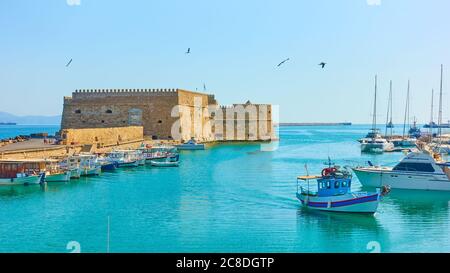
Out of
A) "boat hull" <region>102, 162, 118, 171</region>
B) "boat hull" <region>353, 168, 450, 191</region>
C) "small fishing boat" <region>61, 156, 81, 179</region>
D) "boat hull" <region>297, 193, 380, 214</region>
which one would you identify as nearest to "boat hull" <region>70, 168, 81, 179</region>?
"small fishing boat" <region>61, 156, 81, 179</region>

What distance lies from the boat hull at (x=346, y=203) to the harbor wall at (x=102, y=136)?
15543mm

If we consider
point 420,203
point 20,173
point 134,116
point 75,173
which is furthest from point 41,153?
point 134,116

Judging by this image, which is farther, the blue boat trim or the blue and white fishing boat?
the blue and white fishing boat

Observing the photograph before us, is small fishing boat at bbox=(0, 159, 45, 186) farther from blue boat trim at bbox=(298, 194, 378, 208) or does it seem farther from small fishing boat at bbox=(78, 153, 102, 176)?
blue boat trim at bbox=(298, 194, 378, 208)

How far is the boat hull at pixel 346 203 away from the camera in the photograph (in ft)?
39.9

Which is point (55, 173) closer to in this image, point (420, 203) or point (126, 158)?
point (126, 158)

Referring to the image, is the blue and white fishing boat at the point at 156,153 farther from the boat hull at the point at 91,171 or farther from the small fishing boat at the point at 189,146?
the boat hull at the point at 91,171

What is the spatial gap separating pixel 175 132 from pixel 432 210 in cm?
2522

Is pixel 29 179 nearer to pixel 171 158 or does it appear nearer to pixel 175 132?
pixel 171 158

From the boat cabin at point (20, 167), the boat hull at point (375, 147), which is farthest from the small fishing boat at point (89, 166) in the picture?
the boat hull at point (375, 147)

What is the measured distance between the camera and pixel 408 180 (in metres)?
16.3

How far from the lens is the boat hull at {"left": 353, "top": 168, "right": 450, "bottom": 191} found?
1611cm

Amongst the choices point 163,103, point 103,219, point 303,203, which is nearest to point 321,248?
point 303,203
